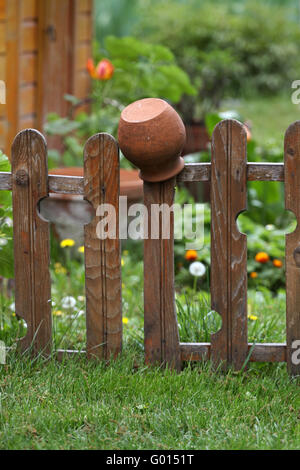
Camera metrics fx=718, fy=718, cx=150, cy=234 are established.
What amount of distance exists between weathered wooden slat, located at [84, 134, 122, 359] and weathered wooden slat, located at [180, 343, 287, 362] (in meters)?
0.27

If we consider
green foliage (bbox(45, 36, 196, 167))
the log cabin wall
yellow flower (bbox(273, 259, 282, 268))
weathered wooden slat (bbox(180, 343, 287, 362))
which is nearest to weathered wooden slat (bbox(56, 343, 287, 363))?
weathered wooden slat (bbox(180, 343, 287, 362))

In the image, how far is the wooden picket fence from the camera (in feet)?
8.84

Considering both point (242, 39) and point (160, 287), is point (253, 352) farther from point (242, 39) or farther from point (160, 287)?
point (242, 39)

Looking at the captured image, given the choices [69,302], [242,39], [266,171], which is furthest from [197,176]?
[242,39]

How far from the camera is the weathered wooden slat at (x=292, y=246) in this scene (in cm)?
265

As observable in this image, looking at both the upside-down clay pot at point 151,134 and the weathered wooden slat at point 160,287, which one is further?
the weathered wooden slat at point 160,287

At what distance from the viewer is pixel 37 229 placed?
9.27ft

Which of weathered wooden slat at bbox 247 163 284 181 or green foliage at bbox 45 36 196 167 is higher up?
green foliage at bbox 45 36 196 167

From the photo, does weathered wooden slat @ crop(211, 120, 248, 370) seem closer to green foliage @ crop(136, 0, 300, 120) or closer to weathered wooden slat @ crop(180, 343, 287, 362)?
weathered wooden slat @ crop(180, 343, 287, 362)

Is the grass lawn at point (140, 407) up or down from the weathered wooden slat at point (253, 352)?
down

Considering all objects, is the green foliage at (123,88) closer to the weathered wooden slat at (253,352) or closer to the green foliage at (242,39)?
the weathered wooden slat at (253,352)

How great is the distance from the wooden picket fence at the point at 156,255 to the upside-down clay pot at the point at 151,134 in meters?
0.13

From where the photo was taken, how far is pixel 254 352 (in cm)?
279

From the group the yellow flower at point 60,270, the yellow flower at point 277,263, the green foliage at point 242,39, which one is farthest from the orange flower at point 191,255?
the green foliage at point 242,39
